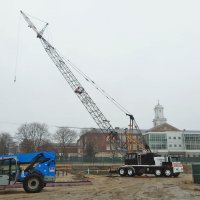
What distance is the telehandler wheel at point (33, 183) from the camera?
20000mm

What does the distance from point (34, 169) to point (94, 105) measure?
113ft

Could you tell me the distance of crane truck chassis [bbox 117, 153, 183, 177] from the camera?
37.1 metres

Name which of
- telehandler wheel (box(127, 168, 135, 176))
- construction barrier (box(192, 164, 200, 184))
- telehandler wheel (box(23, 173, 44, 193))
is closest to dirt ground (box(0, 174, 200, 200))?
telehandler wheel (box(23, 173, 44, 193))

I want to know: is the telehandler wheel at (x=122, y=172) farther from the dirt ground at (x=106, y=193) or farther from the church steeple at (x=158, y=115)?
the church steeple at (x=158, y=115)

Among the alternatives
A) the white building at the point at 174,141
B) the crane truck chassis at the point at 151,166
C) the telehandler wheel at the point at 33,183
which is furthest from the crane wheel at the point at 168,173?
the white building at the point at 174,141

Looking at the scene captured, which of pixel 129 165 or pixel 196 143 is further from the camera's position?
pixel 196 143

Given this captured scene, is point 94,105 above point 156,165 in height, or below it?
above

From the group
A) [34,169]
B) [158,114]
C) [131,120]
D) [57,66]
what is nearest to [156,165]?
[131,120]

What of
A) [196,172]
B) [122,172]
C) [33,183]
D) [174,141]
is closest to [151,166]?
[122,172]

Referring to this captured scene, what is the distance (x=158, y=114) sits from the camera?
5753 inches

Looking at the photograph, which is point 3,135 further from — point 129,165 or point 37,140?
point 129,165

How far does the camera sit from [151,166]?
37719 mm

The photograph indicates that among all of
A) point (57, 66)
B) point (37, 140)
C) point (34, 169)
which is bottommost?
point (34, 169)

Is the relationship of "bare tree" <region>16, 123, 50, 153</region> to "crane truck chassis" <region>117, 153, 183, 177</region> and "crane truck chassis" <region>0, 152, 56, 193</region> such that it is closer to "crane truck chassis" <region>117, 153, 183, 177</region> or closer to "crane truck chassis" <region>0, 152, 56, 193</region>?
"crane truck chassis" <region>117, 153, 183, 177</region>
